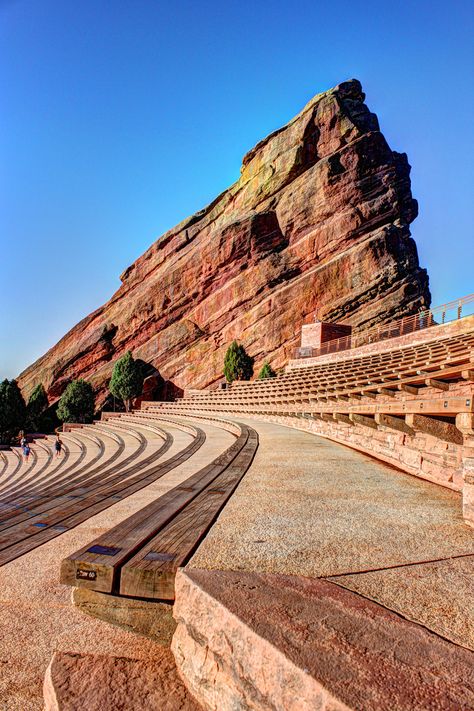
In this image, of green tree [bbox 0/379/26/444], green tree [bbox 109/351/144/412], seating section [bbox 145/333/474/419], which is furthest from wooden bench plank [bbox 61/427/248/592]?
green tree [bbox 109/351/144/412]

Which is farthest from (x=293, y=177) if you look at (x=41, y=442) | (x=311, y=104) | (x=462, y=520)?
(x=462, y=520)

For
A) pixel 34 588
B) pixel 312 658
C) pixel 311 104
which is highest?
pixel 311 104

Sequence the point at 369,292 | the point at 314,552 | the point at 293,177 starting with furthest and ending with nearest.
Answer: the point at 293,177
the point at 369,292
the point at 314,552

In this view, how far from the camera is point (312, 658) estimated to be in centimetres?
143

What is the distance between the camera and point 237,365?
41438 millimetres

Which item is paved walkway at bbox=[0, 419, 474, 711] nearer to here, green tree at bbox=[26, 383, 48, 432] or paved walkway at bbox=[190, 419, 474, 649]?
paved walkway at bbox=[190, 419, 474, 649]

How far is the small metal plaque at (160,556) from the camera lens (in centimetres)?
226

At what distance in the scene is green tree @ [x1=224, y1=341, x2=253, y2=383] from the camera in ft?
136

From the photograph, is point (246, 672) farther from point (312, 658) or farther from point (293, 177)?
point (293, 177)

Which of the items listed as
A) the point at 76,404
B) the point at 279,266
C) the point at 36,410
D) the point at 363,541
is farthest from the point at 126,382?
the point at 363,541

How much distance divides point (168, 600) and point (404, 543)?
1624mm

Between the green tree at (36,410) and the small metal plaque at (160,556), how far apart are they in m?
44.0

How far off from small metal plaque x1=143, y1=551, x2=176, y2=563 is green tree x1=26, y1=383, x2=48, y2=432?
1731 inches

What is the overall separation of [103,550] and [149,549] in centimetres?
24
